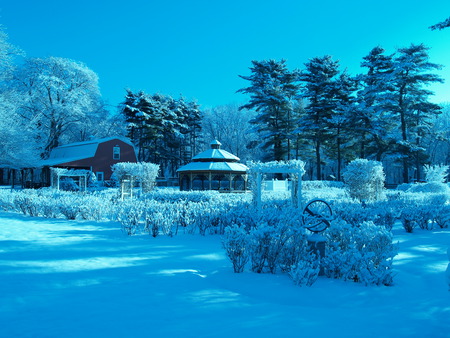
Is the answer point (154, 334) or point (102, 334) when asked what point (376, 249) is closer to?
point (154, 334)

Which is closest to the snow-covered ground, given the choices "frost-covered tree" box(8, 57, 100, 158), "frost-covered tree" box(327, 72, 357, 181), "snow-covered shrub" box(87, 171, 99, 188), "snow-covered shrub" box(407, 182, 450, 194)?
"snow-covered shrub" box(407, 182, 450, 194)

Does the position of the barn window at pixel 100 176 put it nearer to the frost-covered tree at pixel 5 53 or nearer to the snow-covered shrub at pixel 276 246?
the frost-covered tree at pixel 5 53

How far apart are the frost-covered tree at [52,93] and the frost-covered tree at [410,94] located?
35.3 meters

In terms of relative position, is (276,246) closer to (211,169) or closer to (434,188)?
(434,188)

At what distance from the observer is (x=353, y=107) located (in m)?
32.2

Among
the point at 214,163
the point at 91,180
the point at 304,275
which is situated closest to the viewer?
the point at 304,275

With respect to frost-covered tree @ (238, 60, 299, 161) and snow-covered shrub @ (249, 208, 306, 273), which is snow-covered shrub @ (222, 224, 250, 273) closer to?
snow-covered shrub @ (249, 208, 306, 273)

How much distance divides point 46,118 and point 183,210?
117 ft

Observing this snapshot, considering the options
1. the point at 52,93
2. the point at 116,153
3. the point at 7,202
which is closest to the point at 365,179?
the point at 7,202

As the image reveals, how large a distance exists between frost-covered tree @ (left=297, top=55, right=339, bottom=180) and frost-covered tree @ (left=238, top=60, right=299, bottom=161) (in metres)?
2.00

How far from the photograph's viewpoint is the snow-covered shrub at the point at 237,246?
5398 millimetres

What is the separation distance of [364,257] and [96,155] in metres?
34.5

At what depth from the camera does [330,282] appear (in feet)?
16.7

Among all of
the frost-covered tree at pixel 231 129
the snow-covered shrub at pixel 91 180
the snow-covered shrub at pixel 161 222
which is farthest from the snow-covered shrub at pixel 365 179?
the frost-covered tree at pixel 231 129
